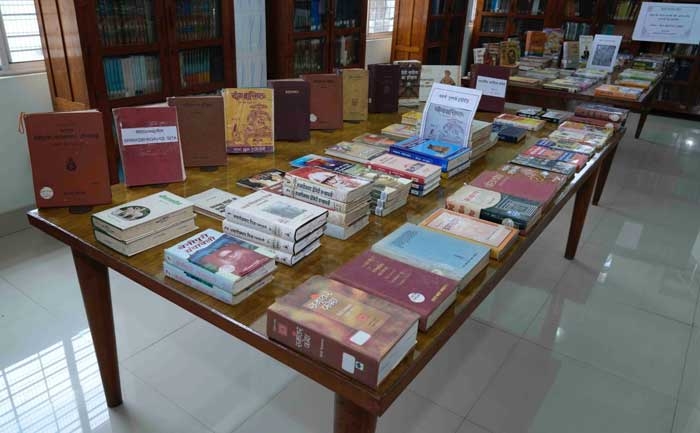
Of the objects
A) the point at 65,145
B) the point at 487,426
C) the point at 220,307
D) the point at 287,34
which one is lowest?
the point at 487,426

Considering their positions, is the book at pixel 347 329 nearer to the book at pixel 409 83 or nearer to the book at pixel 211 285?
the book at pixel 211 285

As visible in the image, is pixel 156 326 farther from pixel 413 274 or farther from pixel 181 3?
pixel 181 3

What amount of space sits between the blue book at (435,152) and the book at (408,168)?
4cm

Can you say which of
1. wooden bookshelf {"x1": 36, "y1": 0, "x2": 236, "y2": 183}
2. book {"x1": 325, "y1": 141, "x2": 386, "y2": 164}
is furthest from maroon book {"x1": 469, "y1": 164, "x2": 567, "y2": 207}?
wooden bookshelf {"x1": 36, "y1": 0, "x2": 236, "y2": 183}

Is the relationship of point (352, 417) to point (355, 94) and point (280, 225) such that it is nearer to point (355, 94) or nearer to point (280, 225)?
point (280, 225)

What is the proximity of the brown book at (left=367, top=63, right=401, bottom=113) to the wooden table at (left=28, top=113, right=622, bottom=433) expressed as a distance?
59 cm

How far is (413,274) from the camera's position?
48.6 inches

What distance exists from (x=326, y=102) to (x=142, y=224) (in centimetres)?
127

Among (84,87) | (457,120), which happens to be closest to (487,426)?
(457,120)

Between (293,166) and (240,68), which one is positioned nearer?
(293,166)

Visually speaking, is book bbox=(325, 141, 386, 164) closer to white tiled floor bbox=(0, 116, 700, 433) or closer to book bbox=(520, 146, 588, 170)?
book bbox=(520, 146, 588, 170)

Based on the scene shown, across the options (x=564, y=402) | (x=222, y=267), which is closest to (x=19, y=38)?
(x=222, y=267)

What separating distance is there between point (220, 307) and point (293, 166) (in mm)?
853

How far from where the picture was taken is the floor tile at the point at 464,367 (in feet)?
6.67
